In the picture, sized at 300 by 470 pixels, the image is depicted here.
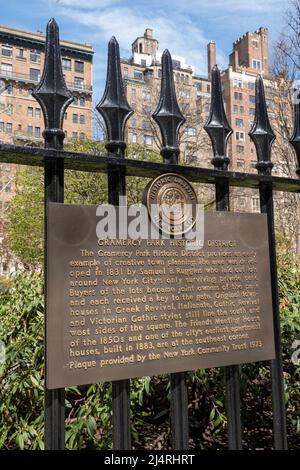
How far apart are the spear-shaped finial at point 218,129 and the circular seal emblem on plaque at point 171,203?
0.38 m

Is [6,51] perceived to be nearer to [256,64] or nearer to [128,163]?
[256,64]

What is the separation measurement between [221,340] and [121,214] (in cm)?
108

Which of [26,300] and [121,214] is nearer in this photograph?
[121,214]

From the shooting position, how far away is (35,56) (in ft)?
199

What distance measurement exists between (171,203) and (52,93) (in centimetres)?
97

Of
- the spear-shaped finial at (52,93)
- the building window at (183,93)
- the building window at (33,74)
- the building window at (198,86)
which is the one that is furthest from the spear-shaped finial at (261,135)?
the building window at (198,86)

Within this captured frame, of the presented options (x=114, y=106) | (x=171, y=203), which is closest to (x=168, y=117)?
(x=114, y=106)

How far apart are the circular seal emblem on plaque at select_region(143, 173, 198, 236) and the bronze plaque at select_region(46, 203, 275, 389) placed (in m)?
0.11

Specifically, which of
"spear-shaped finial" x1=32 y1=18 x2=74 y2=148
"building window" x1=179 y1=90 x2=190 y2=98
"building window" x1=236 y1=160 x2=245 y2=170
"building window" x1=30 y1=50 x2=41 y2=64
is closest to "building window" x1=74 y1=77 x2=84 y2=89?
"building window" x1=30 y1=50 x2=41 y2=64

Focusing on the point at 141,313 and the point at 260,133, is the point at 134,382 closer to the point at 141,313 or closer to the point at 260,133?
the point at 141,313

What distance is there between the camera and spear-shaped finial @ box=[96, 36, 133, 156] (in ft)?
9.17

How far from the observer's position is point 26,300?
4508 millimetres

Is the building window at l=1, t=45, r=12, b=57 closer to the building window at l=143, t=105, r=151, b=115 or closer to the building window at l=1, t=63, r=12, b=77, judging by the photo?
the building window at l=1, t=63, r=12, b=77
